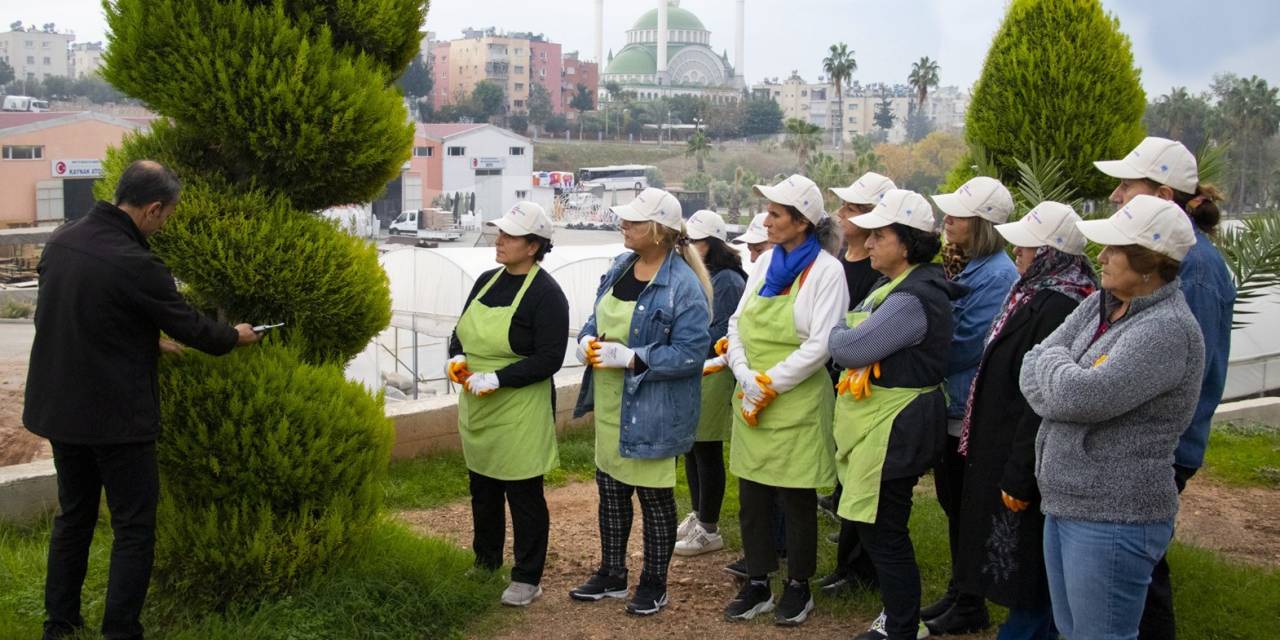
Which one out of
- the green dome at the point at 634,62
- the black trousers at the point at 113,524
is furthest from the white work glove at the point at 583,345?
the green dome at the point at 634,62

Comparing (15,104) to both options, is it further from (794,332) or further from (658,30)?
(658,30)

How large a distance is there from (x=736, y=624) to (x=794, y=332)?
1.36 meters

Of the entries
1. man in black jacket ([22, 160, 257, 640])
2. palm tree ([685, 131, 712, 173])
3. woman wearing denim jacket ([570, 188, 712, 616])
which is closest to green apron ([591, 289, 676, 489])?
woman wearing denim jacket ([570, 188, 712, 616])

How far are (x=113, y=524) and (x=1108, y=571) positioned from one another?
358 centimetres

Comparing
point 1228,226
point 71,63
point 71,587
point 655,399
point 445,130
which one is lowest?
point 71,587

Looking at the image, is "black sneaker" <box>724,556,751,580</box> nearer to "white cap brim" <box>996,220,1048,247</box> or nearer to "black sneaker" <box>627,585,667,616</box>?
"black sneaker" <box>627,585,667,616</box>

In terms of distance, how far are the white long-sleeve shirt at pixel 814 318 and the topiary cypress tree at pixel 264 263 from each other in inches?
71.4

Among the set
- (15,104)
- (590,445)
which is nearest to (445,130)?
(15,104)

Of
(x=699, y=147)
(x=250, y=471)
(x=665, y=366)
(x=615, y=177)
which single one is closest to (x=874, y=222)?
(x=665, y=366)

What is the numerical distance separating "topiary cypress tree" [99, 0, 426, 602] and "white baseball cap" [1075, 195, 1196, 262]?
122 inches

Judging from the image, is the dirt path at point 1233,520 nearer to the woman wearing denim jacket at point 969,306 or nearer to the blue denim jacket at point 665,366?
the woman wearing denim jacket at point 969,306

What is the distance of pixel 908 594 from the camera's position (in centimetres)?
466

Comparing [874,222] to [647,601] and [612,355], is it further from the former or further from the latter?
[647,601]

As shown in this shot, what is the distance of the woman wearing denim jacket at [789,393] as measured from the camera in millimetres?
4965
